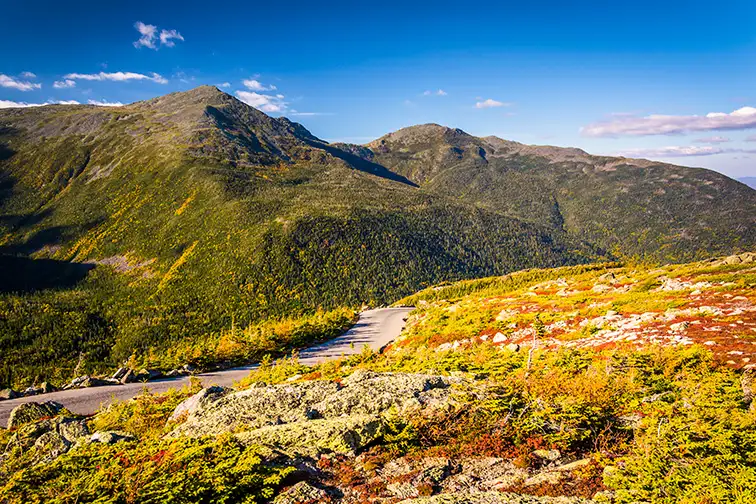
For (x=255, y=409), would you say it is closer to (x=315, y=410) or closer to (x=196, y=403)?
(x=315, y=410)

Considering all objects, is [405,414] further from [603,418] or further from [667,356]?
[667,356]

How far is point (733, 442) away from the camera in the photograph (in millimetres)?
7805

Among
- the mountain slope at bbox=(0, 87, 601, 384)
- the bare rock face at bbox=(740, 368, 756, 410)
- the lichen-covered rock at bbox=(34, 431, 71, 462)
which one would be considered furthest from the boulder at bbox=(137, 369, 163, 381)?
the mountain slope at bbox=(0, 87, 601, 384)

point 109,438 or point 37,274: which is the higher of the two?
point 109,438

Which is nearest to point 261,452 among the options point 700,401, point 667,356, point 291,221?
point 700,401

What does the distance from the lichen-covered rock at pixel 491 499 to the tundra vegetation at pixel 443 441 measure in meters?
0.05

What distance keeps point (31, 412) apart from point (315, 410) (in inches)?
588

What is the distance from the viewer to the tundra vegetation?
7.14 meters

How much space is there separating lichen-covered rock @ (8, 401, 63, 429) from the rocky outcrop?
8680 millimetres

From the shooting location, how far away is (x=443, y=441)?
9773 mm

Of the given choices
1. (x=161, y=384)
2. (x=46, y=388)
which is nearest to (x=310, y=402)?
(x=161, y=384)

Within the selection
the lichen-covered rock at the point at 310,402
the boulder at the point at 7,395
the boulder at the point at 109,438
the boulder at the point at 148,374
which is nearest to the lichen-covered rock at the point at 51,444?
the boulder at the point at 109,438

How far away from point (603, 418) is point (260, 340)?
32.7 m

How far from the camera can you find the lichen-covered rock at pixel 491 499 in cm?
685
